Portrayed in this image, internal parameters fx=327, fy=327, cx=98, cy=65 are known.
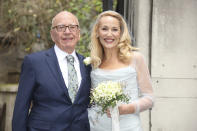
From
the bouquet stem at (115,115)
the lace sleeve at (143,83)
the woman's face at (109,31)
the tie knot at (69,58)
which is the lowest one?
the bouquet stem at (115,115)

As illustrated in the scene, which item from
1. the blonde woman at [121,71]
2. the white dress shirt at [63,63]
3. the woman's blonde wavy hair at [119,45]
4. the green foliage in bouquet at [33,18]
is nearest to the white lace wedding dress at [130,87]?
the blonde woman at [121,71]

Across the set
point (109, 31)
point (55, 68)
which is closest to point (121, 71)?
point (109, 31)

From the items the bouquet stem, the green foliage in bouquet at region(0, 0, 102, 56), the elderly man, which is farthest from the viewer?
the green foliage in bouquet at region(0, 0, 102, 56)

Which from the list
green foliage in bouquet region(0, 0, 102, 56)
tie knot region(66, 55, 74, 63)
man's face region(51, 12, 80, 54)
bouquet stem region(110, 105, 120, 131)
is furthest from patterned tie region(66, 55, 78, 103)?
green foliage in bouquet region(0, 0, 102, 56)

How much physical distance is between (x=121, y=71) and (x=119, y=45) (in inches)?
11.5

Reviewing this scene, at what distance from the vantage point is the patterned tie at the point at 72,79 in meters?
3.41

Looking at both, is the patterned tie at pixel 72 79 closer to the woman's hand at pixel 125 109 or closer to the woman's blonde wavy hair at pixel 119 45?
the woman's blonde wavy hair at pixel 119 45

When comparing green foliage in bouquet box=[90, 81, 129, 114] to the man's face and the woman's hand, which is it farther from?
the man's face

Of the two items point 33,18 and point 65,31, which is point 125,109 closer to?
point 65,31

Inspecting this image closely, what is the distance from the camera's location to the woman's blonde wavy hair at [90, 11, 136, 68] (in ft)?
11.7

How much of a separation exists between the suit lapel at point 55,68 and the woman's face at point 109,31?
566 millimetres

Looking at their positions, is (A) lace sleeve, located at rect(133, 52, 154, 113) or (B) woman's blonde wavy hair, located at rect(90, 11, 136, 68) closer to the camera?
(A) lace sleeve, located at rect(133, 52, 154, 113)

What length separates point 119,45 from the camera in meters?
3.59

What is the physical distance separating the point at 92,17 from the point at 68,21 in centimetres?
675
